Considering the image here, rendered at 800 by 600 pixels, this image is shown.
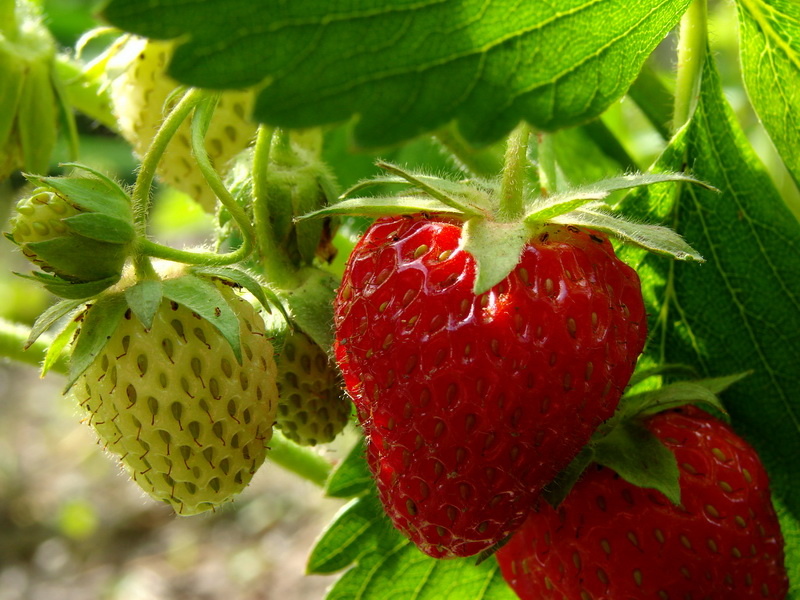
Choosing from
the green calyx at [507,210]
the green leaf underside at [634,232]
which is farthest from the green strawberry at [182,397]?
the green leaf underside at [634,232]

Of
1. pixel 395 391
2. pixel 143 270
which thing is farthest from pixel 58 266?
pixel 395 391

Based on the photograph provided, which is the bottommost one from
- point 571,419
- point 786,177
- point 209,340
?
point 786,177

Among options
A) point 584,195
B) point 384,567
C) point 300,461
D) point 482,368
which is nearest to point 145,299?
point 482,368

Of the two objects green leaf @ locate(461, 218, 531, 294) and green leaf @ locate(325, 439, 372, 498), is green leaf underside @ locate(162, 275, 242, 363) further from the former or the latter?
green leaf @ locate(325, 439, 372, 498)

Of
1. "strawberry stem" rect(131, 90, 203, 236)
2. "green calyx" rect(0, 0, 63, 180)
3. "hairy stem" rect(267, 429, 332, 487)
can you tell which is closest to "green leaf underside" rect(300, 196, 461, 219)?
"strawberry stem" rect(131, 90, 203, 236)

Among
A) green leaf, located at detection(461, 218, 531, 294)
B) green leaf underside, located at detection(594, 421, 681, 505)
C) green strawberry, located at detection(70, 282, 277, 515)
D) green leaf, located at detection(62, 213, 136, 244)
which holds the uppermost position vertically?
green leaf, located at detection(62, 213, 136, 244)

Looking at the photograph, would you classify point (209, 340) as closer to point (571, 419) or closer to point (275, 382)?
point (275, 382)
